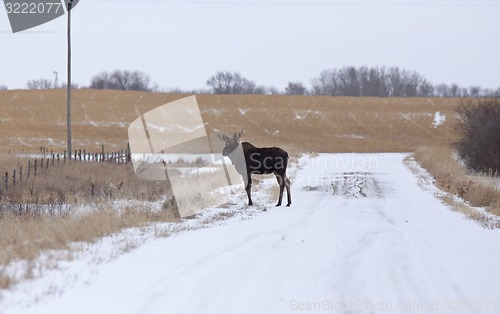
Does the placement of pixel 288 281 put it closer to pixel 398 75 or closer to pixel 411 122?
pixel 411 122

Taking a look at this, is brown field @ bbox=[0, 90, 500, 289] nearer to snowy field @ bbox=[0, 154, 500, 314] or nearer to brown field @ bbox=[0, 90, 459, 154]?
brown field @ bbox=[0, 90, 459, 154]

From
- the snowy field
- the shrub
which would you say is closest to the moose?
the snowy field

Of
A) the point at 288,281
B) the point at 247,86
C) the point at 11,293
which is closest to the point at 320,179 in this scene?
the point at 288,281

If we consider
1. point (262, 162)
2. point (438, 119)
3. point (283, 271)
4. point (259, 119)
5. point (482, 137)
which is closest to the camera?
point (283, 271)

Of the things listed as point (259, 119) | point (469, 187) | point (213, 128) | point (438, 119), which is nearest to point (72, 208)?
point (469, 187)

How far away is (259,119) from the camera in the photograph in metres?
81.2

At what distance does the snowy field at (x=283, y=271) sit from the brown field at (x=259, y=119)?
46.9 metres

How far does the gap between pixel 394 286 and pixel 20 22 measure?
27.1 meters

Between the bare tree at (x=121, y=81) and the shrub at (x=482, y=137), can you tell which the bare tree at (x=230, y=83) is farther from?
the shrub at (x=482, y=137)

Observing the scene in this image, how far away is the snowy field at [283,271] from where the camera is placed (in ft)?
23.4

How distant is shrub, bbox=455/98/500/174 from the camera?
3534cm

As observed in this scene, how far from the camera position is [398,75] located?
15400 cm

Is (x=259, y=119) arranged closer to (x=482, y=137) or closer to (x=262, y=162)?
(x=482, y=137)

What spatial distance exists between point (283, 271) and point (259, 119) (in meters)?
72.7
